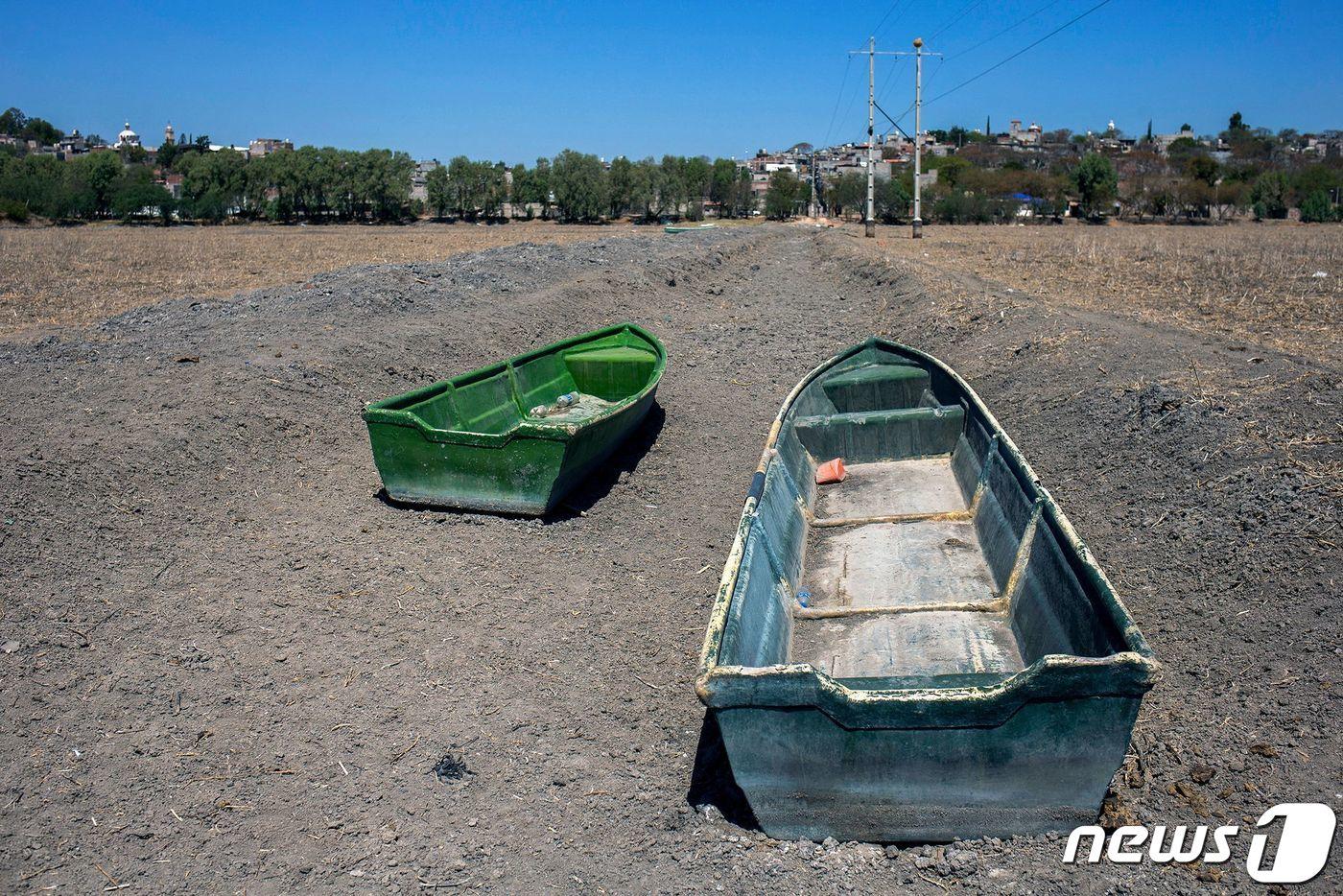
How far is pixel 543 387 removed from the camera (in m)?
11.1

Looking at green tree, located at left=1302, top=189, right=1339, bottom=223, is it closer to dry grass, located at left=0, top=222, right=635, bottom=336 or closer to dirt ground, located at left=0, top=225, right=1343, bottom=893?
dry grass, located at left=0, top=222, right=635, bottom=336

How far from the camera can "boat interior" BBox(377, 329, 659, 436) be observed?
9.10m

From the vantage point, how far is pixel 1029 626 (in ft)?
17.8

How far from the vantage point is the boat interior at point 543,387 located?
9.10 meters

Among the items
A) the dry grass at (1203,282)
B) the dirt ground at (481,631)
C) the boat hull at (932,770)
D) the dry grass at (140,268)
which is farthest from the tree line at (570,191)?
the boat hull at (932,770)

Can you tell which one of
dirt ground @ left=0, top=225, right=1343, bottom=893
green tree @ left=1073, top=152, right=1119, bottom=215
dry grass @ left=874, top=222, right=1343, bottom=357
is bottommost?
dirt ground @ left=0, top=225, right=1343, bottom=893

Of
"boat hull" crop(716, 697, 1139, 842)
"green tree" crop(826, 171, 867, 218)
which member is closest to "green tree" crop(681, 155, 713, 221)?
"green tree" crop(826, 171, 867, 218)

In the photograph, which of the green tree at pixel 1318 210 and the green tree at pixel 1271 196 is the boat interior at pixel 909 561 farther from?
the green tree at pixel 1271 196

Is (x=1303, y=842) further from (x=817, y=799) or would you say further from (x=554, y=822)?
(x=554, y=822)

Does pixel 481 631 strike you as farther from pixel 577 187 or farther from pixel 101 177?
pixel 577 187

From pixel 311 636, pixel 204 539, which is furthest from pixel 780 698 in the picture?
pixel 204 539

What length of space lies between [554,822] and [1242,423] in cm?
633

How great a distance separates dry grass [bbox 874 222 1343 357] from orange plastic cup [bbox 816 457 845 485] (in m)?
6.55

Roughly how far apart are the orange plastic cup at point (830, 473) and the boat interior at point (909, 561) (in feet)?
0.23
